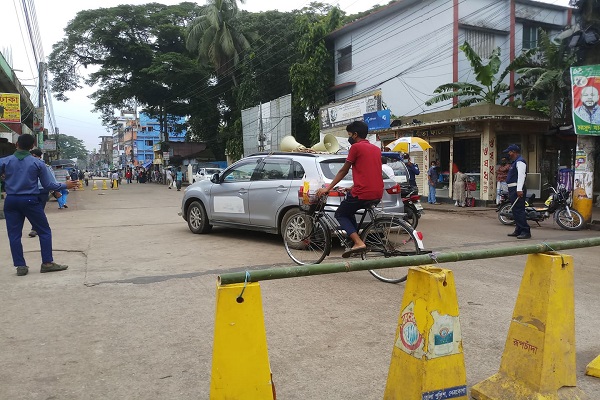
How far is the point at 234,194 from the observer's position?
877 centimetres

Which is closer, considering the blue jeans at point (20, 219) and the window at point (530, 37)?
the blue jeans at point (20, 219)

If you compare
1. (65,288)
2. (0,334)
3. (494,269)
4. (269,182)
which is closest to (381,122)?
(269,182)

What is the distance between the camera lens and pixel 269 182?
824cm

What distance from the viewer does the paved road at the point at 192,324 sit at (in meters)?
3.20

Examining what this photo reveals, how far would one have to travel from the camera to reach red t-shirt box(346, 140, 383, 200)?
564 cm

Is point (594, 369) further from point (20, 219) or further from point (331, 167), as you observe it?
point (20, 219)

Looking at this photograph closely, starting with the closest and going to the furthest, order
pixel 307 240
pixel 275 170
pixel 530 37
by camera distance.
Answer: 1. pixel 307 240
2. pixel 275 170
3. pixel 530 37

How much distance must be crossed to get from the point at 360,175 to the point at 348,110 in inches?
691

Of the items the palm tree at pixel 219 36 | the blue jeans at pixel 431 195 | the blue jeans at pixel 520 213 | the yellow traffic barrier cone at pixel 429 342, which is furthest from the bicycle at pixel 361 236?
the palm tree at pixel 219 36

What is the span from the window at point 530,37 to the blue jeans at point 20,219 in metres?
23.0

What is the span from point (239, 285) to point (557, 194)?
1084cm

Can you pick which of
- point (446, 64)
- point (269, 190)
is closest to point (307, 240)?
point (269, 190)

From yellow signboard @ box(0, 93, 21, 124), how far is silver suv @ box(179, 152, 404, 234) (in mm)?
14568

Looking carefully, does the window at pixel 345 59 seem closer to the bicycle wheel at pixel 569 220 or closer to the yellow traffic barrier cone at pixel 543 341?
the bicycle wheel at pixel 569 220
